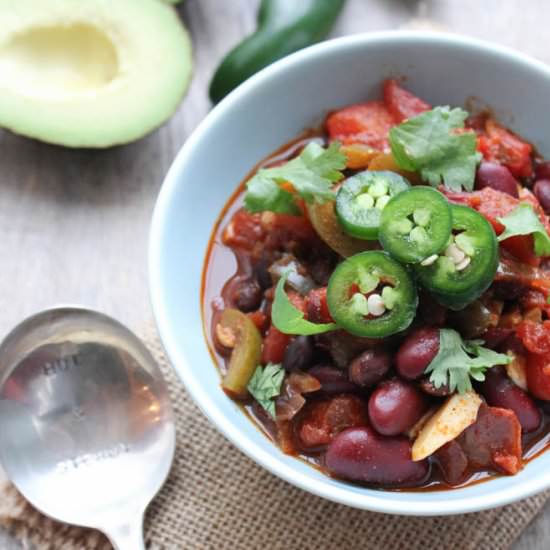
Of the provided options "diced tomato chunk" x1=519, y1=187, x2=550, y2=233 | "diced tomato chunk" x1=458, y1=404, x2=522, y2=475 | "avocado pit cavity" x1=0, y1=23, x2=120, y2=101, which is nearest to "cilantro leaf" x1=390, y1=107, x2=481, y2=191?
"diced tomato chunk" x1=519, y1=187, x2=550, y2=233

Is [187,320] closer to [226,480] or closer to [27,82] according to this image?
[226,480]

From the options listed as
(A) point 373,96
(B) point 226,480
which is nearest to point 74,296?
(B) point 226,480

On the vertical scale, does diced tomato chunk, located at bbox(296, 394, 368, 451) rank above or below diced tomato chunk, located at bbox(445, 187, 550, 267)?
below

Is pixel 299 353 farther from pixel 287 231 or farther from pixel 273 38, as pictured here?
pixel 273 38

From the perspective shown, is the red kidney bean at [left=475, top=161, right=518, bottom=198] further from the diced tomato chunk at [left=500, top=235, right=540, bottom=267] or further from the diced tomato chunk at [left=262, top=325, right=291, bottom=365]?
the diced tomato chunk at [left=262, top=325, right=291, bottom=365]

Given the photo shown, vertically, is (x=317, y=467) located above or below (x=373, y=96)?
below
